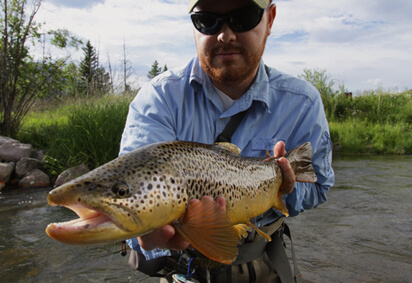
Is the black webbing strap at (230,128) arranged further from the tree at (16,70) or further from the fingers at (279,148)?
the tree at (16,70)

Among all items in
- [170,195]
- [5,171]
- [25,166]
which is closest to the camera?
[170,195]

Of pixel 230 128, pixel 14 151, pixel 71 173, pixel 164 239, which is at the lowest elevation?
pixel 71 173

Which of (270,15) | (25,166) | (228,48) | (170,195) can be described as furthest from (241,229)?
(25,166)

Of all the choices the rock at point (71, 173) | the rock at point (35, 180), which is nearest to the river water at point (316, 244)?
the rock at point (35, 180)

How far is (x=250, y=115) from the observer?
2.90 m

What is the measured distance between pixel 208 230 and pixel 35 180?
8472 mm

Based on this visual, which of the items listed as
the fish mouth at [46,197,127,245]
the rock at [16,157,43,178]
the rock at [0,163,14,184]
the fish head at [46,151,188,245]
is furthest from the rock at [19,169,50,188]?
the fish mouth at [46,197,127,245]

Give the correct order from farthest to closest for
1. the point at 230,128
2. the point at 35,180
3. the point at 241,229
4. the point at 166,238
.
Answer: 1. the point at 35,180
2. the point at 230,128
3. the point at 241,229
4. the point at 166,238

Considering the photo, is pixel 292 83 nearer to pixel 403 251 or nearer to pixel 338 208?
pixel 403 251

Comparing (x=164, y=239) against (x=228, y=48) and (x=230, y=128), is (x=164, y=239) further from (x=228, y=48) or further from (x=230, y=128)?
(x=228, y=48)

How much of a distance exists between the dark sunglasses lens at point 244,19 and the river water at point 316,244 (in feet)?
12.2

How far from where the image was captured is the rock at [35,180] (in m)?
8.88

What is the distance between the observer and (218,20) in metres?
2.67

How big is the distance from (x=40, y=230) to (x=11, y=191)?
303 centimetres
